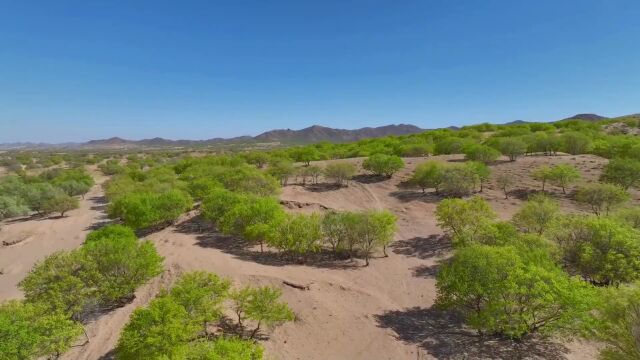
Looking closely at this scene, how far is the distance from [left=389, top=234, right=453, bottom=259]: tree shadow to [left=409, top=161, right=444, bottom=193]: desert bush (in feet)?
34.4

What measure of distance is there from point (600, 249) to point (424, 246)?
11828mm

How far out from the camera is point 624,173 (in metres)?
34.3

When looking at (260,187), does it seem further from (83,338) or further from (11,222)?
(11,222)

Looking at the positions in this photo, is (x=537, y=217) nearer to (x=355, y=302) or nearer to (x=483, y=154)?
(x=355, y=302)

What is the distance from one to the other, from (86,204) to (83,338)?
122 feet

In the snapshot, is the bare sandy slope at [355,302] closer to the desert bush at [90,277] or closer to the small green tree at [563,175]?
the desert bush at [90,277]

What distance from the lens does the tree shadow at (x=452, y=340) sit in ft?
47.5

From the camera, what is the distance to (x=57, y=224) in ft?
121

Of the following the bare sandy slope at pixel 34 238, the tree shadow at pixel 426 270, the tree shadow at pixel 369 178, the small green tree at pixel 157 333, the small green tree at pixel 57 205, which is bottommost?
the bare sandy slope at pixel 34 238

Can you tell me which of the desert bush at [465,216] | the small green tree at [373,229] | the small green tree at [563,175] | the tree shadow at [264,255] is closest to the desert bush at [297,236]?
the tree shadow at [264,255]

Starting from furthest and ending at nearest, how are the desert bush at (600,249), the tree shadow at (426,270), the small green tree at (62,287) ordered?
the tree shadow at (426,270)
the desert bush at (600,249)
the small green tree at (62,287)

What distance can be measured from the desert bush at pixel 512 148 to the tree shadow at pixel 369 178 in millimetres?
17335

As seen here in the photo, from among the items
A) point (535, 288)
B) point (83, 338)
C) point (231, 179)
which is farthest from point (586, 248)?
point (231, 179)

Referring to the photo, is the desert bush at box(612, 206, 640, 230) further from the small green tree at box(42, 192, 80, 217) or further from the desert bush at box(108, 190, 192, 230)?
the small green tree at box(42, 192, 80, 217)
